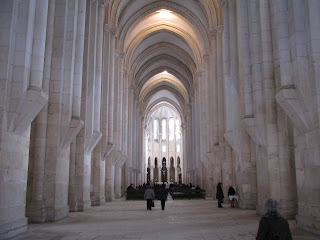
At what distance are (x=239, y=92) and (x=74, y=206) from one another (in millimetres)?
9637

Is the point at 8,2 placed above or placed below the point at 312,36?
above

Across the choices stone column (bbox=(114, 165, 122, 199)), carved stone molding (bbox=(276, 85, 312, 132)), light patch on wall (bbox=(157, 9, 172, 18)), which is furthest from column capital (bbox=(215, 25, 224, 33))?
carved stone molding (bbox=(276, 85, 312, 132))

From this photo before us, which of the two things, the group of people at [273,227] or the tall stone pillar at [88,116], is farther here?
the tall stone pillar at [88,116]

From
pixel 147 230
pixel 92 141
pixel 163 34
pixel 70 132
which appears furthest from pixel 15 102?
pixel 163 34

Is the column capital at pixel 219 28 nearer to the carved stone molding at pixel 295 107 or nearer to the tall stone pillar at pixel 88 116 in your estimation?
the tall stone pillar at pixel 88 116

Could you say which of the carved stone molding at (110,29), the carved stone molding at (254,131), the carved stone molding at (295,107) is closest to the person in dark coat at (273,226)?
the carved stone molding at (295,107)

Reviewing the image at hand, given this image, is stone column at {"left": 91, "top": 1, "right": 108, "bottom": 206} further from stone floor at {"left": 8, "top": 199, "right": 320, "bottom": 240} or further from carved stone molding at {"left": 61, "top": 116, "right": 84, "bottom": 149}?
stone floor at {"left": 8, "top": 199, "right": 320, "bottom": 240}

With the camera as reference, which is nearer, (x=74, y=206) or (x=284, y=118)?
(x=284, y=118)

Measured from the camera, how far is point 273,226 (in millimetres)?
4035

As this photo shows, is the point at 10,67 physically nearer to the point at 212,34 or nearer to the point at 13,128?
the point at 13,128

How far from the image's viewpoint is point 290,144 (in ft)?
39.8

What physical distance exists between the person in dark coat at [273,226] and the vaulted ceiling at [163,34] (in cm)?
2100

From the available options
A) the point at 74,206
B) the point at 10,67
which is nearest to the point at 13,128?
the point at 10,67

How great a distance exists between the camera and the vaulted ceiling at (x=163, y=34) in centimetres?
2667
